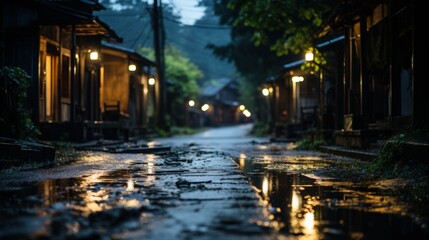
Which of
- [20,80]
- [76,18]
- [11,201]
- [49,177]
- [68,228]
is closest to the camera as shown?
[68,228]

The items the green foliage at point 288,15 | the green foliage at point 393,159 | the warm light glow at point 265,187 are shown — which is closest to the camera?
the warm light glow at point 265,187

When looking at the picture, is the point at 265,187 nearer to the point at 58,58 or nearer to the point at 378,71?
the point at 378,71

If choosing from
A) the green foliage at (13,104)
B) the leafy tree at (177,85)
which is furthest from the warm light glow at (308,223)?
the leafy tree at (177,85)

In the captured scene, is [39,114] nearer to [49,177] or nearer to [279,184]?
[49,177]

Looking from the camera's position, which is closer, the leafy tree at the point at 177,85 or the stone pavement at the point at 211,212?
the stone pavement at the point at 211,212

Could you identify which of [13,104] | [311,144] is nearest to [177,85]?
[311,144]

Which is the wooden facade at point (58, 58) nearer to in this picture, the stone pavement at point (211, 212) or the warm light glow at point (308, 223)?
the stone pavement at point (211, 212)

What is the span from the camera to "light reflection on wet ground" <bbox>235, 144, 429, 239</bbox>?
363cm

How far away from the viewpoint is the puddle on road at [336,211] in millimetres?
3627

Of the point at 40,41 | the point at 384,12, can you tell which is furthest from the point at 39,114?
the point at 384,12

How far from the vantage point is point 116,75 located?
29969 millimetres

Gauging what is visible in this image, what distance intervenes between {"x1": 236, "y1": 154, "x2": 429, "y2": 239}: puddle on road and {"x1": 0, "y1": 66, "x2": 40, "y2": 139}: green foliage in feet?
21.6

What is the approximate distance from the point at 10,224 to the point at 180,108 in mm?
57019

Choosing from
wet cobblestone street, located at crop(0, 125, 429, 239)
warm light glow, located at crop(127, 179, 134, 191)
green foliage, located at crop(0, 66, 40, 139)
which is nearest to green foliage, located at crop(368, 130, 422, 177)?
wet cobblestone street, located at crop(0, 125, 429, 239)
